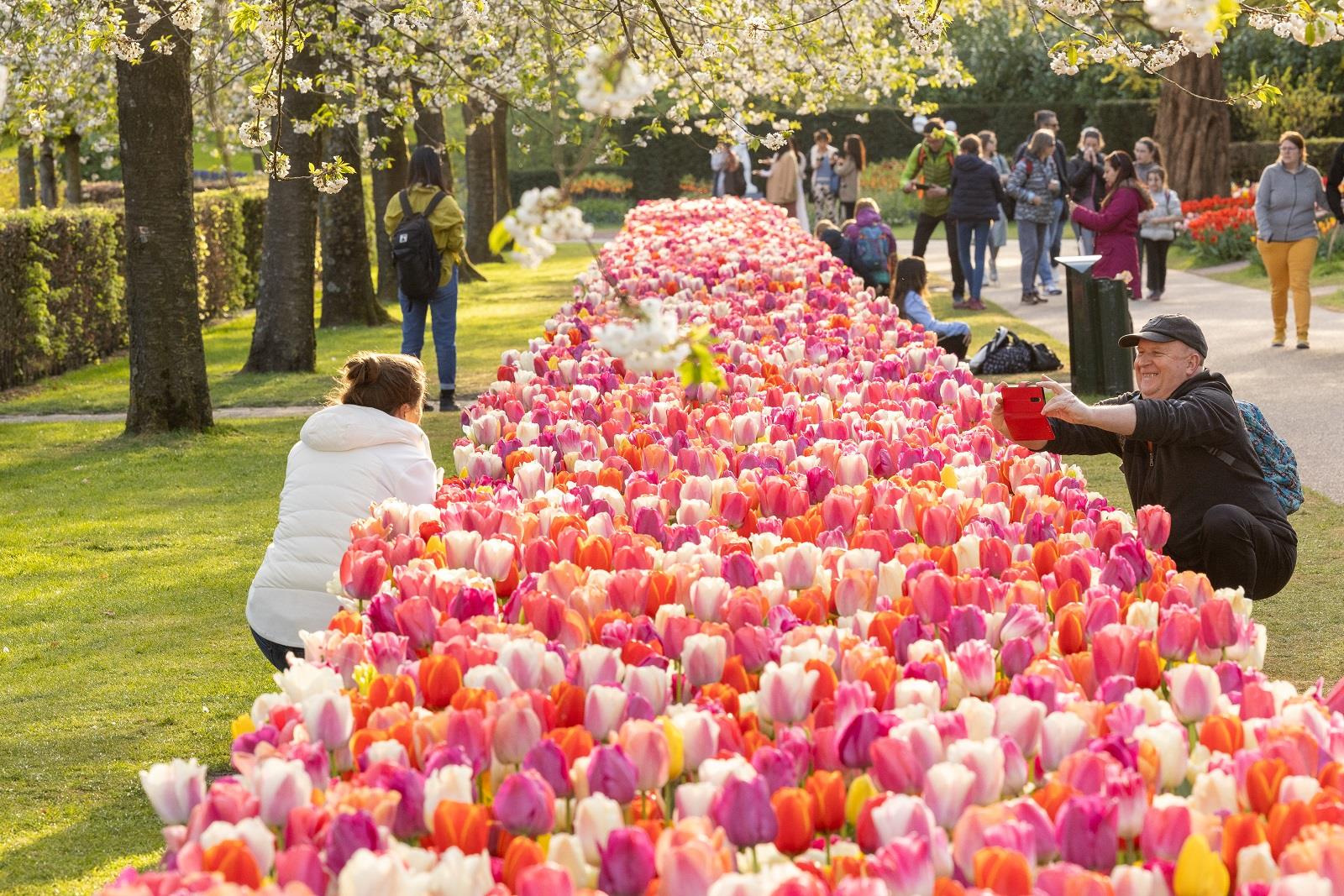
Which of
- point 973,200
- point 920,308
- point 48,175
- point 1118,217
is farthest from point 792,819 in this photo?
point 48,175

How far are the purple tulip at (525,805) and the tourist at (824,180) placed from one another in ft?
83.0

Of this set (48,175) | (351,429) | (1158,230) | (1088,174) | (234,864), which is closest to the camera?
(234,864)

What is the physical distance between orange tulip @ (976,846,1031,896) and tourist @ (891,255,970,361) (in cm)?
1112

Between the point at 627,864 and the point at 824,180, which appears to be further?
the point at 824,180

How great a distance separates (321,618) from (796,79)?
273 inches

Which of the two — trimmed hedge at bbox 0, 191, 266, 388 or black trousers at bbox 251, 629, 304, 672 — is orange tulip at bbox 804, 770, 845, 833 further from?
trimmed hedge at bbox 0, 191, 266, 388

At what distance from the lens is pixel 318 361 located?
16625 millimetres

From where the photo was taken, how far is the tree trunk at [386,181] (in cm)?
2131

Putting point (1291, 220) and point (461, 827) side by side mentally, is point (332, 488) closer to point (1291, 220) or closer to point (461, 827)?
point (461, 827)

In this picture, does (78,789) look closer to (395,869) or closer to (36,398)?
(395,869)

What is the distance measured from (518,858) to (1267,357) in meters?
13.2

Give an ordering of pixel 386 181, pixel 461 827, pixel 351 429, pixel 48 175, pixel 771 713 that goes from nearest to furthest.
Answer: pixel 461 827 < pixel 771 713 < pixel 351 429 < pixel 386 181 < pixel 48 175

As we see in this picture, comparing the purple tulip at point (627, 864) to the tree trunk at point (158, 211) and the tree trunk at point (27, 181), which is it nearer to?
the tree trunk at point (158, 211)

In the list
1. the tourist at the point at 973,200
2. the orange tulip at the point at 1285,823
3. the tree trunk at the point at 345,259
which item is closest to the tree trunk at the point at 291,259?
the tree trunk at the point at 345,259
